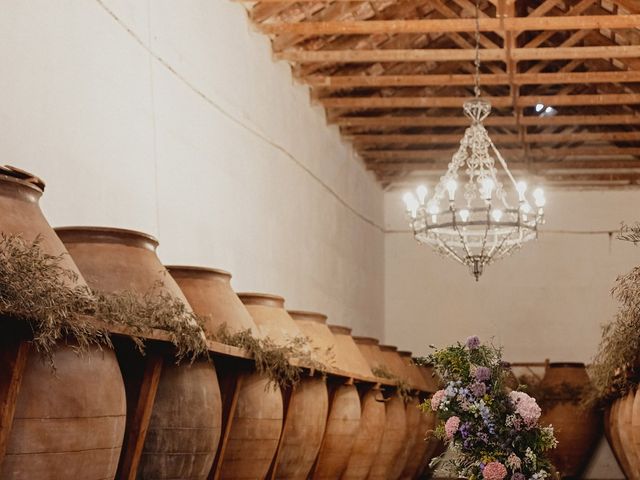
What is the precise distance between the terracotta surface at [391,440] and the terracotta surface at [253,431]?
10.8ft

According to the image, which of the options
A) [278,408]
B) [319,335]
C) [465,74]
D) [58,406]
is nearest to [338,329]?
[319,335]

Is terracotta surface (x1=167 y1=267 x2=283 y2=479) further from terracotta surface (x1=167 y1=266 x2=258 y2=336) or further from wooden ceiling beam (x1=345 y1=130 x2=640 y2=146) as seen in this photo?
wooden ceiling beam (x1=345 y1=130 x2=640 y2=146)

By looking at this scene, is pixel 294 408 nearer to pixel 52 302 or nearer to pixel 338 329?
pixel 338 329

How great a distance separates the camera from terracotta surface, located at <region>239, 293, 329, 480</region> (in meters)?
6.98

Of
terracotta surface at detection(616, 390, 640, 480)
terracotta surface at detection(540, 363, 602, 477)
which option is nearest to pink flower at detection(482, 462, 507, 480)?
terracotta surface at detection(616, 390, 640, 480)

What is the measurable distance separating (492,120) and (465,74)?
70 centimetres

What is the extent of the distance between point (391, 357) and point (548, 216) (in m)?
6.39

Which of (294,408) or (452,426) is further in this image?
(294,408)

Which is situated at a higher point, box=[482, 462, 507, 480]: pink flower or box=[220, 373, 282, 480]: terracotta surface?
box=[220, 373, 282, 480]: terracotta surface

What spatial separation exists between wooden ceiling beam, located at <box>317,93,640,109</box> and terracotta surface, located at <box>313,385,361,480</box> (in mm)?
5138


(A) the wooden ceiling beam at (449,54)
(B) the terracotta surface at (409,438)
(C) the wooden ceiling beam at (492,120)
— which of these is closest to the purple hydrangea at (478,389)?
(B) the terracotta surface at (409,438)

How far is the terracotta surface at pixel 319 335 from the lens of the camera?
7922mm

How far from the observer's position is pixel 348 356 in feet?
28.6

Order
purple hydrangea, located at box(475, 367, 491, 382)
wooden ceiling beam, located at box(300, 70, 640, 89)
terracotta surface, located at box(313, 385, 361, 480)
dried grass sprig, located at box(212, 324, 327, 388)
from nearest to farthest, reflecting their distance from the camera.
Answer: dried grass sprig, located at box(212, 324, 327, 388)
purple hydrangea, located at box(475, 367, 491, 382)
terracotta surface, located at box(313, 385, 361, 480)
wooden ceiling beam, located at box(300, 70, 640, 89)
